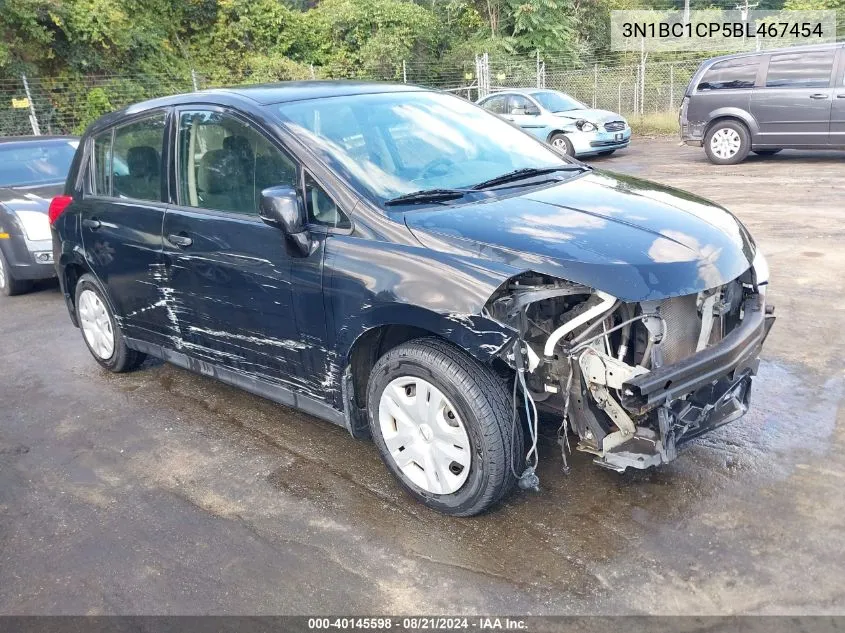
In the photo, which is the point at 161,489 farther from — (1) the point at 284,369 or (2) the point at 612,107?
(2) the point at 612,107

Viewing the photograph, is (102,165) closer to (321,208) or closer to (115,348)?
(115,348)

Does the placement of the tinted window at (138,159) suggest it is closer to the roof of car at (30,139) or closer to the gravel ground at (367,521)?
the gravel ground at (367,521)

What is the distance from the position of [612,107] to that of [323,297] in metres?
19.7

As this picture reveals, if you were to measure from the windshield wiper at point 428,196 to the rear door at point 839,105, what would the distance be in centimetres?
1059

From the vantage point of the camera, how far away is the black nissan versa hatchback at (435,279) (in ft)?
9.57

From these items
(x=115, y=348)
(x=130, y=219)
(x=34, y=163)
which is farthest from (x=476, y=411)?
(x=34, y=163)

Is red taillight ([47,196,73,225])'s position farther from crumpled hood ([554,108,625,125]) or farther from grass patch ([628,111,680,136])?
grass patch ([628,111,680,136])

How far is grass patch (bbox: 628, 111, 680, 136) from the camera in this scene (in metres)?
19.9

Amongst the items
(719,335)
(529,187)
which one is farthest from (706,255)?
(529,187)

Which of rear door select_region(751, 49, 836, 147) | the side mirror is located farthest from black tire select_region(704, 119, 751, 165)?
the side mirror

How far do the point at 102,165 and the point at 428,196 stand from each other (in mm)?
2553

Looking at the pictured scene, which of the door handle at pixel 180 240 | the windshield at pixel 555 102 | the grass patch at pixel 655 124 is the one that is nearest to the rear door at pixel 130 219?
the door handle at pixel 180 240

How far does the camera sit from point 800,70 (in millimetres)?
12023

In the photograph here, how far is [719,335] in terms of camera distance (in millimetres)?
3275
